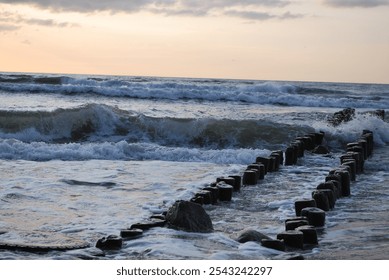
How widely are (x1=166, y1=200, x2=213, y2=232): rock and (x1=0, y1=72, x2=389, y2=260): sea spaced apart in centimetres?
14

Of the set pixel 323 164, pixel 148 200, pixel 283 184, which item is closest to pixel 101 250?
pixel 148 200

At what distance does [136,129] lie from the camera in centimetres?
1788

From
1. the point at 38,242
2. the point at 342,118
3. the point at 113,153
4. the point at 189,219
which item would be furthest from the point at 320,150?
the point at 38,242

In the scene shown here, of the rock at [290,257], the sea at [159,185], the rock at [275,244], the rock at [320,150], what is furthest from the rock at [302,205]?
the rock at [320,150]

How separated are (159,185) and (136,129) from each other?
327 inches

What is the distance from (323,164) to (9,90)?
68.9 feet

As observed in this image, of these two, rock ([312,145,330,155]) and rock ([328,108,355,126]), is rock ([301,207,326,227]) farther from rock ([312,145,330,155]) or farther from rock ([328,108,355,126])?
rock ([328,108,355,126])

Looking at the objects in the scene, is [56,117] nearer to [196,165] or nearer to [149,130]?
[149,130]

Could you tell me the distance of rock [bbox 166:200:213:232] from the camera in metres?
6.75

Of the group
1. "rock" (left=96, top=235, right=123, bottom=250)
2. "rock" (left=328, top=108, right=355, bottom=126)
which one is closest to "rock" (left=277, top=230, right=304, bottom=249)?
"rock" (left=96, top=235, right=123, bottom=250)
